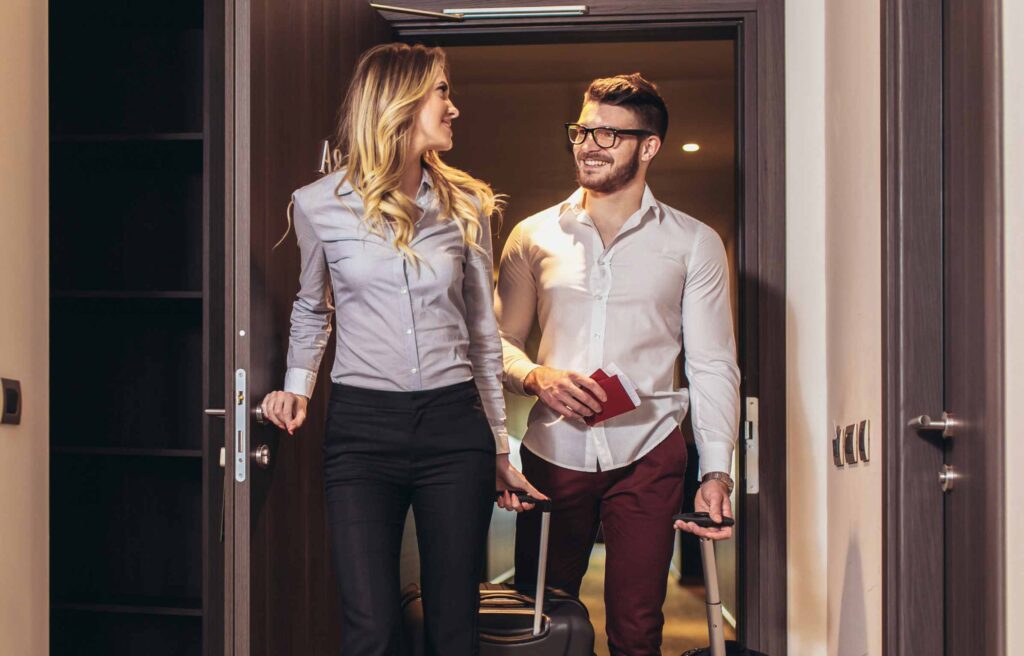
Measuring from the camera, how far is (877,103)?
231 cm

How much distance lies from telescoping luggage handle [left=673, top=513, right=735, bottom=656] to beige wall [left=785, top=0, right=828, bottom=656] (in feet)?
1.87

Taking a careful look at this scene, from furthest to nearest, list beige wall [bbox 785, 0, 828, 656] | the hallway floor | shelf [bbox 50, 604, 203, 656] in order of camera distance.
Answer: the hallway floor
shelf [bbox 50, 604, 203, 656]
beige wall [bbox 785, 0, 828, 656]

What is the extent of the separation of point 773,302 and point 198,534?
176 centimetres

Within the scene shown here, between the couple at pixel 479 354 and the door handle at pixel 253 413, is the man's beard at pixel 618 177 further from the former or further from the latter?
the door handle at pixel 253 413

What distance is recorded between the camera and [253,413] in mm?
2160

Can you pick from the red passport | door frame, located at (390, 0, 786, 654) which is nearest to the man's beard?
door frame, located at (390, 0, 786, 654)

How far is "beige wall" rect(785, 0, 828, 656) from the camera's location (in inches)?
115

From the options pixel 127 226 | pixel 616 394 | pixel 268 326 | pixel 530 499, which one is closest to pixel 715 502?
pixel 616 394

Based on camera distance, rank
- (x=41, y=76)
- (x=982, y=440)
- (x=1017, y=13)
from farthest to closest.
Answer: (x=41, y=76), (x=982, y=440), (x=1017, y=13)

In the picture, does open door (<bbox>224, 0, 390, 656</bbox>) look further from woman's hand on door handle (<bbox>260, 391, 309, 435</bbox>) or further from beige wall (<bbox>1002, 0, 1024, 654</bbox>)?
beige wall (<bbox>1002, 0, 1024, 654</bbox>)

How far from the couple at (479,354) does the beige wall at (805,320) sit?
0.38 metres

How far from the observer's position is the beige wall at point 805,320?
9.58 feet

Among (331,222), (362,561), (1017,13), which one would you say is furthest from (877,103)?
(362,561)

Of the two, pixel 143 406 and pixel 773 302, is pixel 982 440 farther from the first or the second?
pixel 143 406
